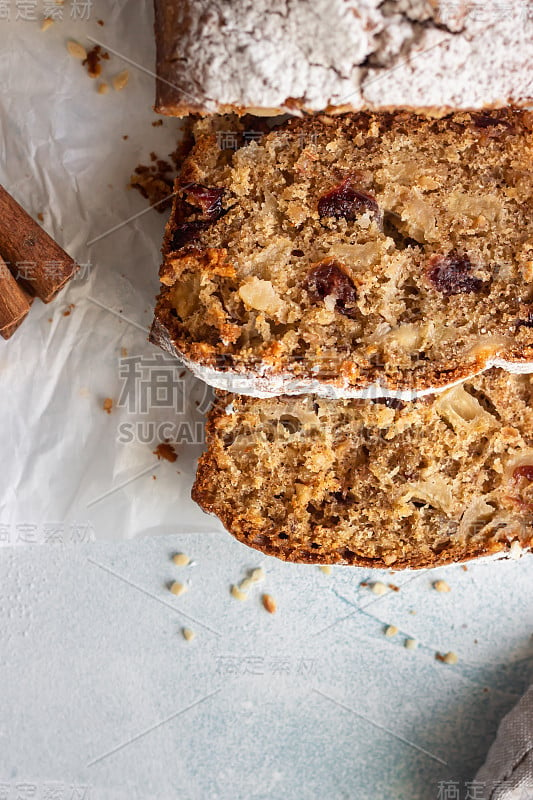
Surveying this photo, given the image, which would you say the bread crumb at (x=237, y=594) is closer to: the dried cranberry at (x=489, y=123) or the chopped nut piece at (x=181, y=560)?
the chopped nut piece at (x=181, y=560)

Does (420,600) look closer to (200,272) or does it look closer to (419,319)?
(419,319)

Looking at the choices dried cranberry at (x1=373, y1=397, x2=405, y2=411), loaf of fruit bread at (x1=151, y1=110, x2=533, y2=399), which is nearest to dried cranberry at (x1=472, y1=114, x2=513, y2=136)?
loaf of fruit bread at (x1=151, y1=110, x2=533, y2=399)

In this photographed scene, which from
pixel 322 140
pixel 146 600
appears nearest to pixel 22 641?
pixel 146 600

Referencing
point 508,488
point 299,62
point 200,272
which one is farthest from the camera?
point 508,488

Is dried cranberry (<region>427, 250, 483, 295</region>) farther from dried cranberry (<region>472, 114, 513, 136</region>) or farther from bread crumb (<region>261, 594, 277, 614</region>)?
bread crumb (<region>261, 594, 277, 614</region>)

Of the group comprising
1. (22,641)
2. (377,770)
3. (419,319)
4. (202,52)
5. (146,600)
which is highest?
(202,52)

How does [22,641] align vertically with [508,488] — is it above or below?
below

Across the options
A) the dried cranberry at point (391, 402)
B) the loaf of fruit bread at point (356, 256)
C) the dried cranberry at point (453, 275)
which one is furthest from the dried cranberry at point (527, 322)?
the dried cranberry at point (391, 402)
